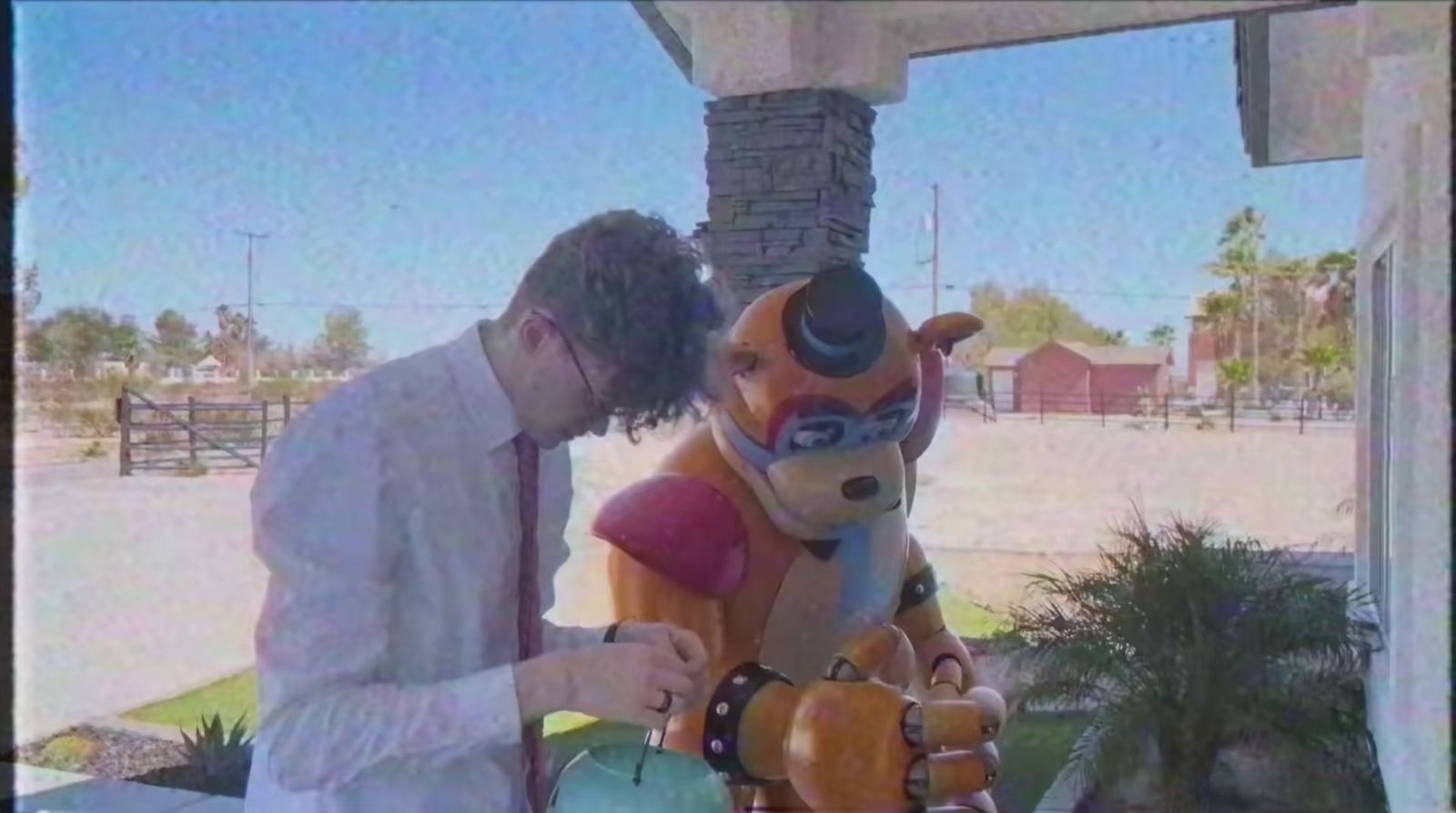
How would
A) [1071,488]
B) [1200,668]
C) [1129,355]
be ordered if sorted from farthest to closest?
[1200,668] < [1071,488] < [1129,355]

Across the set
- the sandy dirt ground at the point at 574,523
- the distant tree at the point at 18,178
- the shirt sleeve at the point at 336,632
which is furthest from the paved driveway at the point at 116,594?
the shirt sleeve at the point at 336,632

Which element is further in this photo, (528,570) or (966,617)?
A: (966,617)

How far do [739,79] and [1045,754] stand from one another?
→ 131cm

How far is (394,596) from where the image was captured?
Result: 903 mm

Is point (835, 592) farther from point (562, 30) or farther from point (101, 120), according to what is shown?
point (101, 120)

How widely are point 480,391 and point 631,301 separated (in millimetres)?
143

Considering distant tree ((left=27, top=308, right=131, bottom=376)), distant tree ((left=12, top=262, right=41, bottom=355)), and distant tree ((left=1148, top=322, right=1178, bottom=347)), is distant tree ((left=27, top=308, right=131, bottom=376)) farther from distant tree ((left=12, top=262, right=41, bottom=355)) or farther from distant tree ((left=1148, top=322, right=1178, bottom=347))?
distant tree ((left=1148, top=322, right=1178, bottom=347))

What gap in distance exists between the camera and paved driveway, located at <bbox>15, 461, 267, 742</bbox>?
158 centimetres

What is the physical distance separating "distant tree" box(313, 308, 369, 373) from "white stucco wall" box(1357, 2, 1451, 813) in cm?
116

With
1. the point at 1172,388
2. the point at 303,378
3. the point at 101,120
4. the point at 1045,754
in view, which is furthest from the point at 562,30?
the point at 1045,754

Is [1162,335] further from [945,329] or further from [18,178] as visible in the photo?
[18,178]

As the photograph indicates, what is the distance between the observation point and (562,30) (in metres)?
1.36

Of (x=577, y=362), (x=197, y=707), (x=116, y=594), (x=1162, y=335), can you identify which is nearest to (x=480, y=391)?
(x=577, y=362)

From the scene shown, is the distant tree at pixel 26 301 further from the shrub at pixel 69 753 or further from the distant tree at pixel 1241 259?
the distant tree at pixel 1241 259
